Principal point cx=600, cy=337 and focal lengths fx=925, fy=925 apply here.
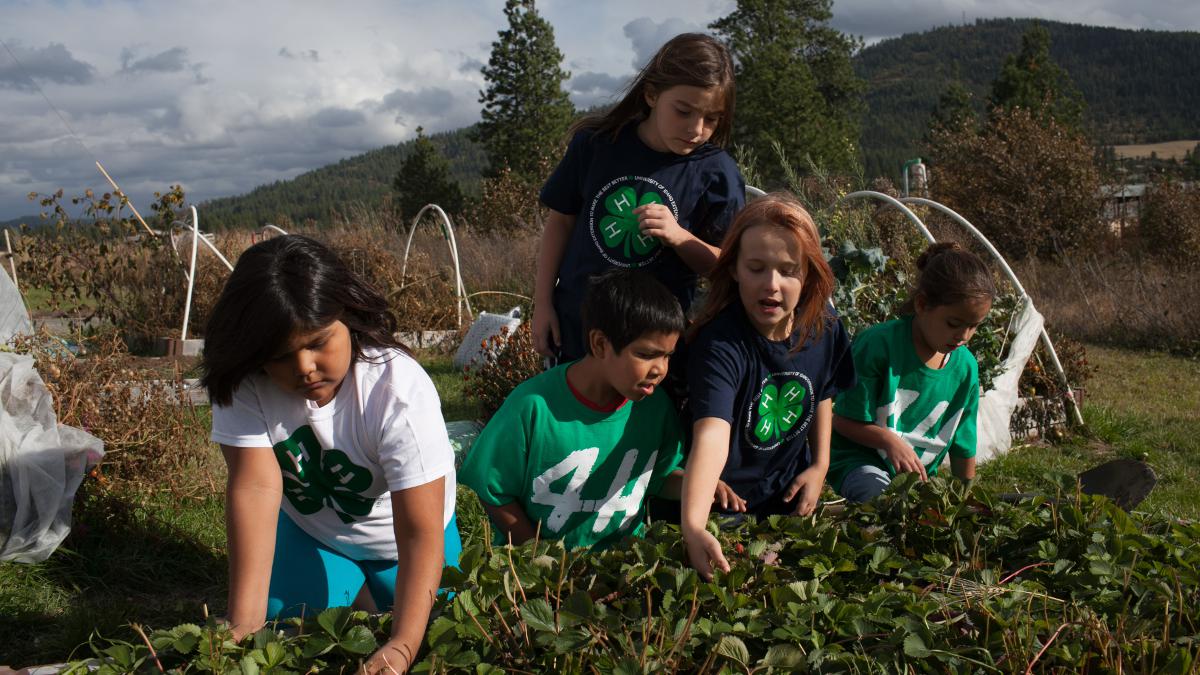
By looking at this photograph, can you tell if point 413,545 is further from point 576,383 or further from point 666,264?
point 666,264

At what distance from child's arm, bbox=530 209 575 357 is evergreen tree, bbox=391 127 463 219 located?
28389 millimetres

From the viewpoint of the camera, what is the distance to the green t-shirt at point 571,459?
7.68ft

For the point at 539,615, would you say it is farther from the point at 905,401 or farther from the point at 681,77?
the point at 905,401

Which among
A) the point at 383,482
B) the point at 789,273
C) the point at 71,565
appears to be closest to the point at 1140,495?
the point at 789,273

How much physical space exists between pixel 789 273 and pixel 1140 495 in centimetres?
100

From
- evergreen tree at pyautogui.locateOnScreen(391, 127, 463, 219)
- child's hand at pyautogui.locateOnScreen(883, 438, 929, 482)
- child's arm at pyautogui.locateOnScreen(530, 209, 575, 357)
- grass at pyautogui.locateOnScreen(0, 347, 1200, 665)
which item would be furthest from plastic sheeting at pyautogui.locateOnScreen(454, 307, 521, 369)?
evergreen tree at pyautogui.locateOnScreen(391, 127, 463, 219)

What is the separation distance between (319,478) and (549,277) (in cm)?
107

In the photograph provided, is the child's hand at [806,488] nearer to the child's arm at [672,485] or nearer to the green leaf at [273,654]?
the child's arm at [672,485]

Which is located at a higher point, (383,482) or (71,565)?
(383,482)

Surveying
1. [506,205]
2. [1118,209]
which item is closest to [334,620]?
[506,205]

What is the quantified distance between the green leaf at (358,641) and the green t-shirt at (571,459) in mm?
920

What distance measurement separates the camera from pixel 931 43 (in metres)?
142

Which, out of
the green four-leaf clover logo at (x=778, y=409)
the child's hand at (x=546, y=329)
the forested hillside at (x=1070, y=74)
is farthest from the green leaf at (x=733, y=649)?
the forested hillside at (x=1070, y=74)

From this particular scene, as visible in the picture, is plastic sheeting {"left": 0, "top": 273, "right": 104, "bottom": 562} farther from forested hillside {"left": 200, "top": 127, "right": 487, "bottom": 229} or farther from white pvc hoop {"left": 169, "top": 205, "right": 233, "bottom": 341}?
forested hillside {"left": 200, "top": 127, "right": 487, "bottom": 229}
